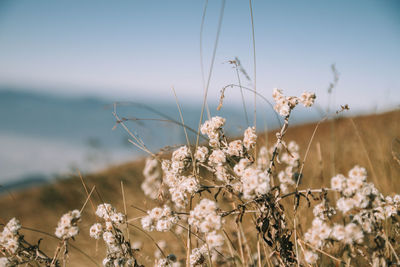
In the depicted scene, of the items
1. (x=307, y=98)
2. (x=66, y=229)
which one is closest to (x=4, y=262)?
(x=66, y=229)

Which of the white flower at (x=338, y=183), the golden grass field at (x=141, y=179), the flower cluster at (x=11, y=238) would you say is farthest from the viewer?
the golden grass field at (x=141, y=179)

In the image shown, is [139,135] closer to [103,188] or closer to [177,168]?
[177,168]

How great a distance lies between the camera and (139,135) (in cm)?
184

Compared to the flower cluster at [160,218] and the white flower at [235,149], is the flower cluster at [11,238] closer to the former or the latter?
the flower cluster at [160,218]

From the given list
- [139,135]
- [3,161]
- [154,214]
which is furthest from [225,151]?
[3,161]

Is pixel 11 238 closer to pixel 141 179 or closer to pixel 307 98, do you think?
pixel 307 98

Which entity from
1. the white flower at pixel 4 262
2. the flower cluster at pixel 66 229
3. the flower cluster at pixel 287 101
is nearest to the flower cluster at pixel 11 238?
the white flower at pixel 4 262

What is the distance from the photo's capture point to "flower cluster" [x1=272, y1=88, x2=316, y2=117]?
4.53 feet

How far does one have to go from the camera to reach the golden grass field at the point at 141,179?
10.3ft

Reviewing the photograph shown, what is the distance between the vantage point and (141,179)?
515 centimetres

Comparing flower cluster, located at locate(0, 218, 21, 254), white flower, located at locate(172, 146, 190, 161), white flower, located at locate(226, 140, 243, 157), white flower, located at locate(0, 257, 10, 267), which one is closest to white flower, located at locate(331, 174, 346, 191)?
white flower, located at locate(226, 140, 243, 157)

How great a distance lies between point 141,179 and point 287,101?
430 centimetres

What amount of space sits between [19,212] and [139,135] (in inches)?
216

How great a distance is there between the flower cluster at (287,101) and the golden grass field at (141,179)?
135 centimetres
